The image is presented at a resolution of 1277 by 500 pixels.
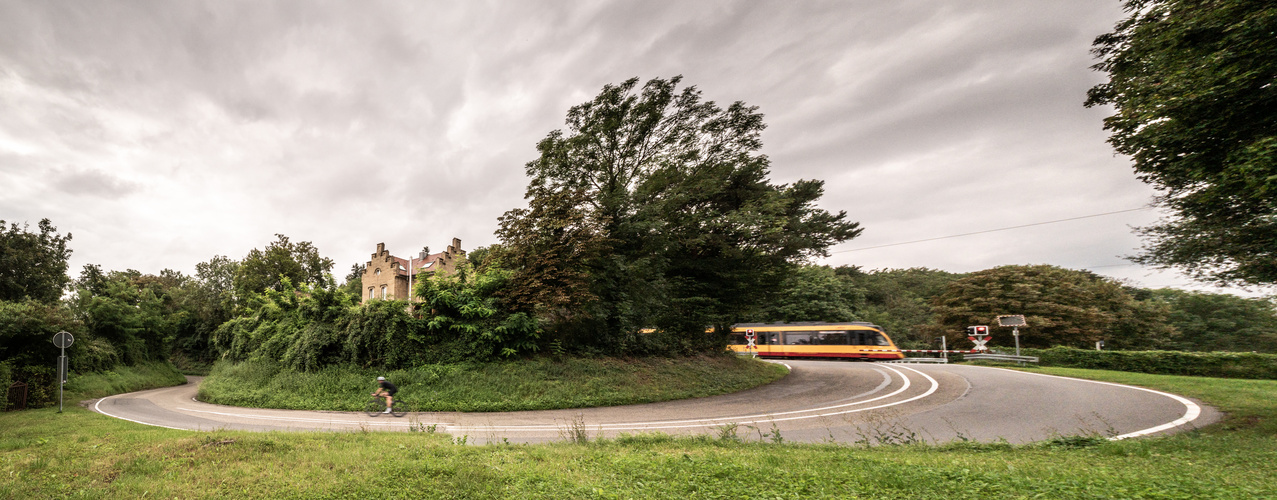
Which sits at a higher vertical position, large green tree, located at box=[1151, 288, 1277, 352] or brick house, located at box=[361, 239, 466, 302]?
brick house, located at box=[361, 239, 466, 302]

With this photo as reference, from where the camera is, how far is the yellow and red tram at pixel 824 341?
29.5 meters

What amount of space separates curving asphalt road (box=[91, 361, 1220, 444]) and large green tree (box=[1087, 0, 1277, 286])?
3.61 meters

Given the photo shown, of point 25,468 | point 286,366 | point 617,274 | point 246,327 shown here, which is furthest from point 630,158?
point 246,327

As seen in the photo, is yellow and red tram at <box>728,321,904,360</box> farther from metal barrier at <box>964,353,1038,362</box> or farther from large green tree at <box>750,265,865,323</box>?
large green tree at <box>750,265,865,323</box>

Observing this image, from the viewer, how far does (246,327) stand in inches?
819

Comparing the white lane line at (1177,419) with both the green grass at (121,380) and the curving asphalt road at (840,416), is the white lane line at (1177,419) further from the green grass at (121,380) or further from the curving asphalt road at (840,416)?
the green grass at (121,380)

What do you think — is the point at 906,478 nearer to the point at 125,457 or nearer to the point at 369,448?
the point at 369,448

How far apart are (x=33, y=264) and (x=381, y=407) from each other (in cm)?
3223

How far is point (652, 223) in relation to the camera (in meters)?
16.1

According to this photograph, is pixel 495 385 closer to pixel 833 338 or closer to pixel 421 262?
pixel 833 338

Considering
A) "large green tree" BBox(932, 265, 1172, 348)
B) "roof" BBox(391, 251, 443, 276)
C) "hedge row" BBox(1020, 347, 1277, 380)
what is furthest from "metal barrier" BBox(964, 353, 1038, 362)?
"roof" BBox(391, 251, 443, 276)

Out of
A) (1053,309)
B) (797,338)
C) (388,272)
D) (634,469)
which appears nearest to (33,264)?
(388,272)

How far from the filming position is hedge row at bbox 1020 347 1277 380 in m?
17.7

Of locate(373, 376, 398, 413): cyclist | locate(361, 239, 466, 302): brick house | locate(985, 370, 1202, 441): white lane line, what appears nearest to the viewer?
locate(985, 370, 1202, 441): white lane line
